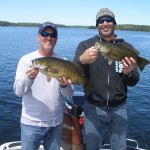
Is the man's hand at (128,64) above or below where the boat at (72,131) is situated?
above

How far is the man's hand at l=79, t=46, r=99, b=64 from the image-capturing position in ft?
15.1

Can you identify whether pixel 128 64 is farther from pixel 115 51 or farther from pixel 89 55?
pixel 89 55

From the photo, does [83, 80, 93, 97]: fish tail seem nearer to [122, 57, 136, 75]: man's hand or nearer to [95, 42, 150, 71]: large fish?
[95, 42, 150, 71]: large fish

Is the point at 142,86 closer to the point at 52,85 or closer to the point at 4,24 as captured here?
the point at 52,85

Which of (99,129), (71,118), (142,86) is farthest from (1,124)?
(142,86)

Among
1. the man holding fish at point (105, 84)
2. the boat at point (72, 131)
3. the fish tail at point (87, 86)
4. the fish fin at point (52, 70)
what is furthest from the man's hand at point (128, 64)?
the boat at point (72, 131)

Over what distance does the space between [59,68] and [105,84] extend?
1.00 meters

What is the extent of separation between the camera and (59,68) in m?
4.40

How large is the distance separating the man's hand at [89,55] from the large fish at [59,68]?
15cm

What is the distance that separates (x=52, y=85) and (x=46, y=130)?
72 centimetres

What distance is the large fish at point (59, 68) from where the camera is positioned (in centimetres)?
423

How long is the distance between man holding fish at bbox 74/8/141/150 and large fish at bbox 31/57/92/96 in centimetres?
32

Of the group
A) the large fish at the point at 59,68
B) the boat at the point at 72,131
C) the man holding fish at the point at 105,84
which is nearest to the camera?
the large fish at the point at 59,68

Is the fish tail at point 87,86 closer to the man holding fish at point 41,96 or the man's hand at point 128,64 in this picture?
the man holding fish at point 41,96
